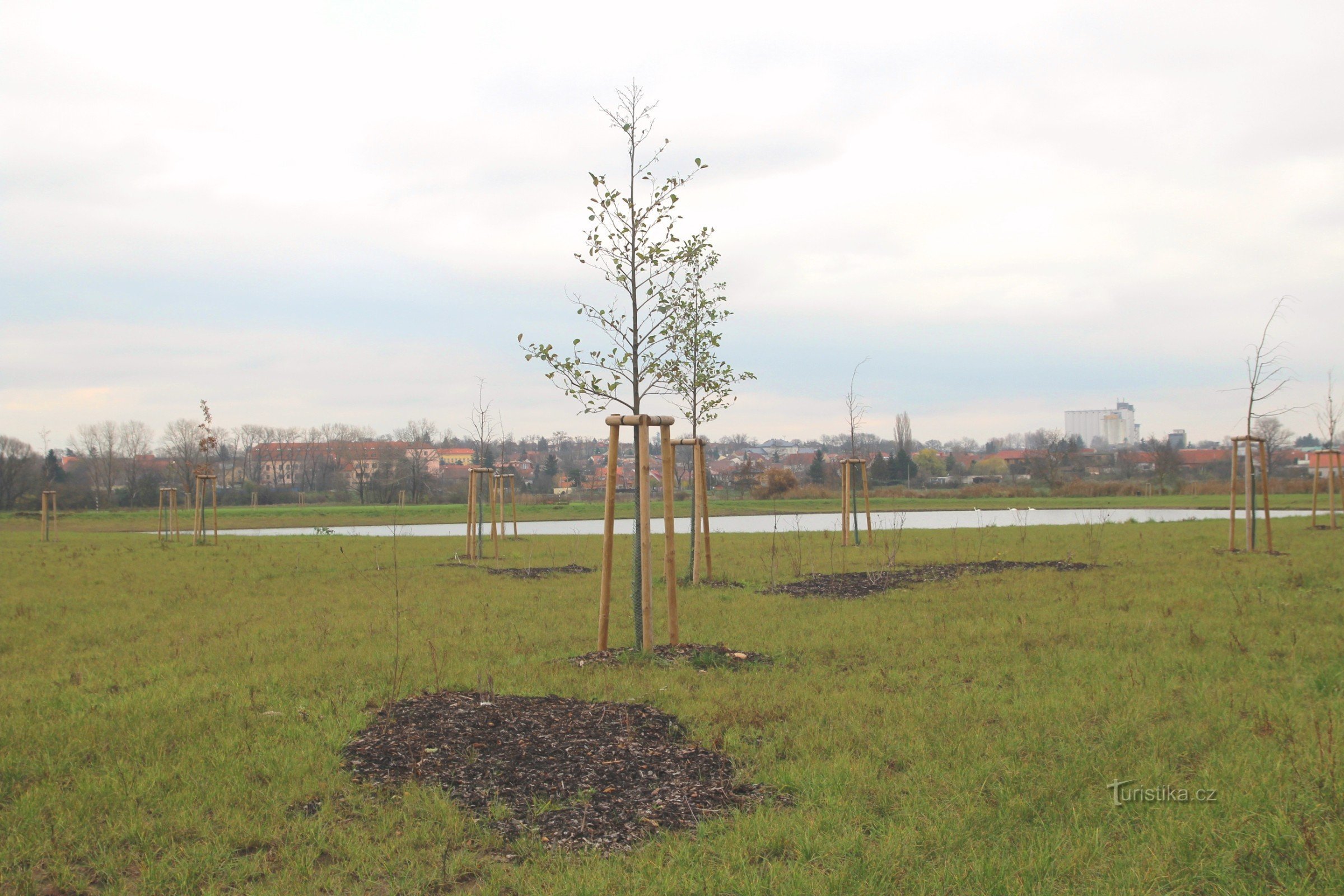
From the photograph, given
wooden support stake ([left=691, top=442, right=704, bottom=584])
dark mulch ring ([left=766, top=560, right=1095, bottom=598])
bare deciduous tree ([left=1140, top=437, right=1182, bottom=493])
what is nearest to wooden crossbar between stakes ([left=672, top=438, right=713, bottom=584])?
wooden support stake ([left=691, top=442, right=704, bottom=584])

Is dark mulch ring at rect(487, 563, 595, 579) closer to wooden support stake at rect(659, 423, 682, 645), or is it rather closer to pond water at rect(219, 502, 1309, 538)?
wooden support stake at rect(659, 423, 682, 645)

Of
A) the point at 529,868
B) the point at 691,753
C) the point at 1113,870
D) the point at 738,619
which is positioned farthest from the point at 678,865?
the point at 738,619

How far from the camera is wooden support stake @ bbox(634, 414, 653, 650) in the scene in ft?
25.6

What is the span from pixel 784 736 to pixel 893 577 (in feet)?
27.2

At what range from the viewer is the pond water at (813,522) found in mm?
30516

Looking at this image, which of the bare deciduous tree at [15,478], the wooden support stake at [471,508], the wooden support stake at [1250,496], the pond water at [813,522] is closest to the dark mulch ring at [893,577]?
the wooden support stake at [1250,496]

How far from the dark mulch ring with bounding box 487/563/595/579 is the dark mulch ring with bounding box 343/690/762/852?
29.1 feet

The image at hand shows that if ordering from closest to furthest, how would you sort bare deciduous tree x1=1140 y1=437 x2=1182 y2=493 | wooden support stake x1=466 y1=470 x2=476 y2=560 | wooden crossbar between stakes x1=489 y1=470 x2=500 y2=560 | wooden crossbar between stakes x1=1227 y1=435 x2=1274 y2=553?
1. wooden crossbar between stakes x1=1227 y1=435 x2=1274 y2=553
2. wooden support stake x1=466 y1=470 x2=476 y2=560
3. wooden crossbar between stakes x1=489 y1=470 x2=500 y2=560
4. bare deciduous tree x1=1140 y1=437 x2=1182 y2=493

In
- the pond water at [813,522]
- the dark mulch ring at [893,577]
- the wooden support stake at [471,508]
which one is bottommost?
the pond water at [813,522]

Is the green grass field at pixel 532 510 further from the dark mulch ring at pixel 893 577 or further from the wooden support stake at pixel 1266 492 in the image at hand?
the wooden support stake at pixel 1266 492

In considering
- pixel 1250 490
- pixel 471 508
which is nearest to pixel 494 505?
pixel 471 508

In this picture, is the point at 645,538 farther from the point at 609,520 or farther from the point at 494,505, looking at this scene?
the point at 494,505

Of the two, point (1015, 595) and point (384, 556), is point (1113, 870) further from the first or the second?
point (384, 556)

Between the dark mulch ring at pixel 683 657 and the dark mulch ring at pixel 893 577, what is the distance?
3.94 metres
